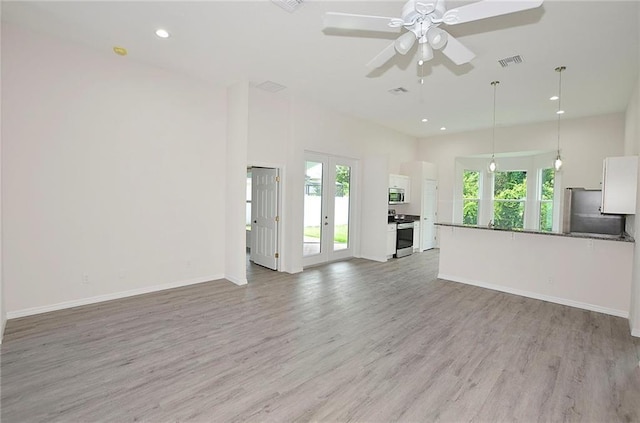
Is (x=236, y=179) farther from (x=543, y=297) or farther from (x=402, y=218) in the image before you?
(x=543, y=297)

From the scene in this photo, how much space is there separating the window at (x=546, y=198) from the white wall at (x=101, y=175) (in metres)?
7.94

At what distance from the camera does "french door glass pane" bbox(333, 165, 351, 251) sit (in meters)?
6.96

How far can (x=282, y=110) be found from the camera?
578 centimetres

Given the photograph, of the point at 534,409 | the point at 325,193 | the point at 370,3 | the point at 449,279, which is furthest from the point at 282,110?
the point at 534,409

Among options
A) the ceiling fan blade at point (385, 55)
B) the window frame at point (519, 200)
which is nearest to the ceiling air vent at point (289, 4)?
the ceiling fan blade at point (385, 55)

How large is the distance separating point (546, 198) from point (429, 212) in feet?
9.51

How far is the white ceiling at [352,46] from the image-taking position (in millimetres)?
3055

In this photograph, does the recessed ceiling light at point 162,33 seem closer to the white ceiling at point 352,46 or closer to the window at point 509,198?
the white ceiling at point 352,46

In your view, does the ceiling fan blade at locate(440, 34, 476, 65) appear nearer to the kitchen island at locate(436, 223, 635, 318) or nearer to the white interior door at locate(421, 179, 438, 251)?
the kitchen island at locate(436, 223, 635, 318)

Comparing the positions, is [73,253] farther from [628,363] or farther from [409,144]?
[409,144]

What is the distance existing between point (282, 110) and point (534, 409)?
538 centimetres

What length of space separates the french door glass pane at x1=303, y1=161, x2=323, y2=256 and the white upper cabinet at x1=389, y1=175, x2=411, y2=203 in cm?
228

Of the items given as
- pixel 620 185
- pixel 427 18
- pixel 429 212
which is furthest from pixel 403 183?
pixel 427 18

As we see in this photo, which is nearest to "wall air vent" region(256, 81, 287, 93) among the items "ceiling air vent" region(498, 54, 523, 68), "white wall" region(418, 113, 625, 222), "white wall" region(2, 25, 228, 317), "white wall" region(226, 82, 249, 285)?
"white wall" region(226, 82, 249, 285)
